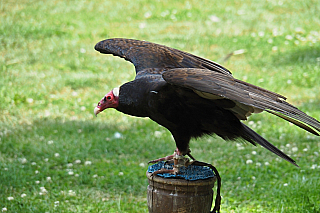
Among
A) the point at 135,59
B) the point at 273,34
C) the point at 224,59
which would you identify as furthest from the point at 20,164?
the point at 273,34

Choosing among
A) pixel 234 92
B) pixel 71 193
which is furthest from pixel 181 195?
pixel 71 193

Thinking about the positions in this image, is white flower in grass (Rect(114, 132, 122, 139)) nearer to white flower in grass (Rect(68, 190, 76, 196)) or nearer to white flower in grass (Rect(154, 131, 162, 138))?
white flower in grass (Rect(154, 131, 162, 138))

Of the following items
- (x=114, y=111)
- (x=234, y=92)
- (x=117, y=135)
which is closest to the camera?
(x=234, y=92)

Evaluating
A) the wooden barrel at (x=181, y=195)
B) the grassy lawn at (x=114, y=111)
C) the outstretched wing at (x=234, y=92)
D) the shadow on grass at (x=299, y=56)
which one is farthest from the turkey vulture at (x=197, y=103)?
the shadow on grass at (x=299, y=56)

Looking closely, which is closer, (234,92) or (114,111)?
(234,92)

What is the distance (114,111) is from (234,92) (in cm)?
441

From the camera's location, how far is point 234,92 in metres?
2.78

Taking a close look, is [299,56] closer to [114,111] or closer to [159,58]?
[114,111]

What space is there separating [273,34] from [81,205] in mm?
7540

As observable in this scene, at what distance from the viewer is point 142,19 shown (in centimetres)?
1160

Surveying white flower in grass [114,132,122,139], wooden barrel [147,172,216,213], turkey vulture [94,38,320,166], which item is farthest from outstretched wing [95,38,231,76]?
white flower in grass [114,132,122,139]

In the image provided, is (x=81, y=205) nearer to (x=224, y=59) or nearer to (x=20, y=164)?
(x=20, y=164)

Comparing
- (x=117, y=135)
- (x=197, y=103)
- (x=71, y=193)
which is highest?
(x=117, y=135)

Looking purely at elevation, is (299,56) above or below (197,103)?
above
